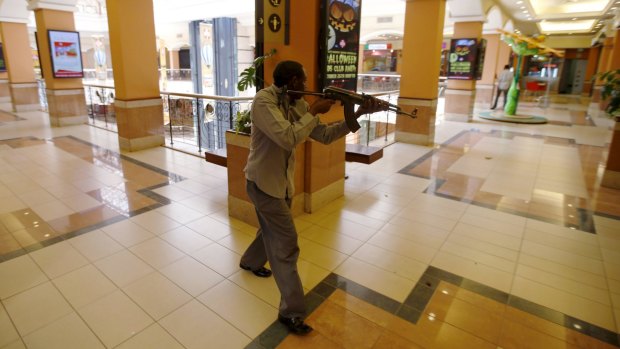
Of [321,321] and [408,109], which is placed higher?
[408,109]

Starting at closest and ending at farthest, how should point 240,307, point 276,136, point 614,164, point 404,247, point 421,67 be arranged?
point 276,136 → point 240,307 → point 404,247 → point 614,164 → point 421,67

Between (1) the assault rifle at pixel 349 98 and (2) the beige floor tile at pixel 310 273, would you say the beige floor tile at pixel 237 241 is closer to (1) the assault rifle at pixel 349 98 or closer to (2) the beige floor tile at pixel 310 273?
(2) the beige floor tile at pixel 310 273

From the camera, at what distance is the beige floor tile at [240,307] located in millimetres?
2205

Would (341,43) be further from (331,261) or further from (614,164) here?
(614,164)

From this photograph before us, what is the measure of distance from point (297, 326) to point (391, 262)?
1.10 metres

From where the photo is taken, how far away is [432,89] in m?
6.96

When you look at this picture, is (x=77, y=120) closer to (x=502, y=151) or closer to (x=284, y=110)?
(x=284, y=110)

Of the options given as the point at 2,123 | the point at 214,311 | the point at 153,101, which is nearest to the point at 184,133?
the point at 153,101

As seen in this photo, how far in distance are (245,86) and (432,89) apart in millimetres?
4453

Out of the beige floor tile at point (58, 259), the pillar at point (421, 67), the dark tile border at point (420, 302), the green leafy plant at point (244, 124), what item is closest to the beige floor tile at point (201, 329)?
the dark tile border at point (420, 302)

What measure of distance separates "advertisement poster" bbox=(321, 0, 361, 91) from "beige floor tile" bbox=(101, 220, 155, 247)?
7.21ft

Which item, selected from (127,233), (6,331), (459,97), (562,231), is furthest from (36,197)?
(459,97)

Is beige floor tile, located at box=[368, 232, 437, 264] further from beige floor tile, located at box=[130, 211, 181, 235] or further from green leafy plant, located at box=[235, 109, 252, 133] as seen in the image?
beige floor tile, located at box=[130, 211, 181, 235]

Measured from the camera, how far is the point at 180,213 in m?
3.78
